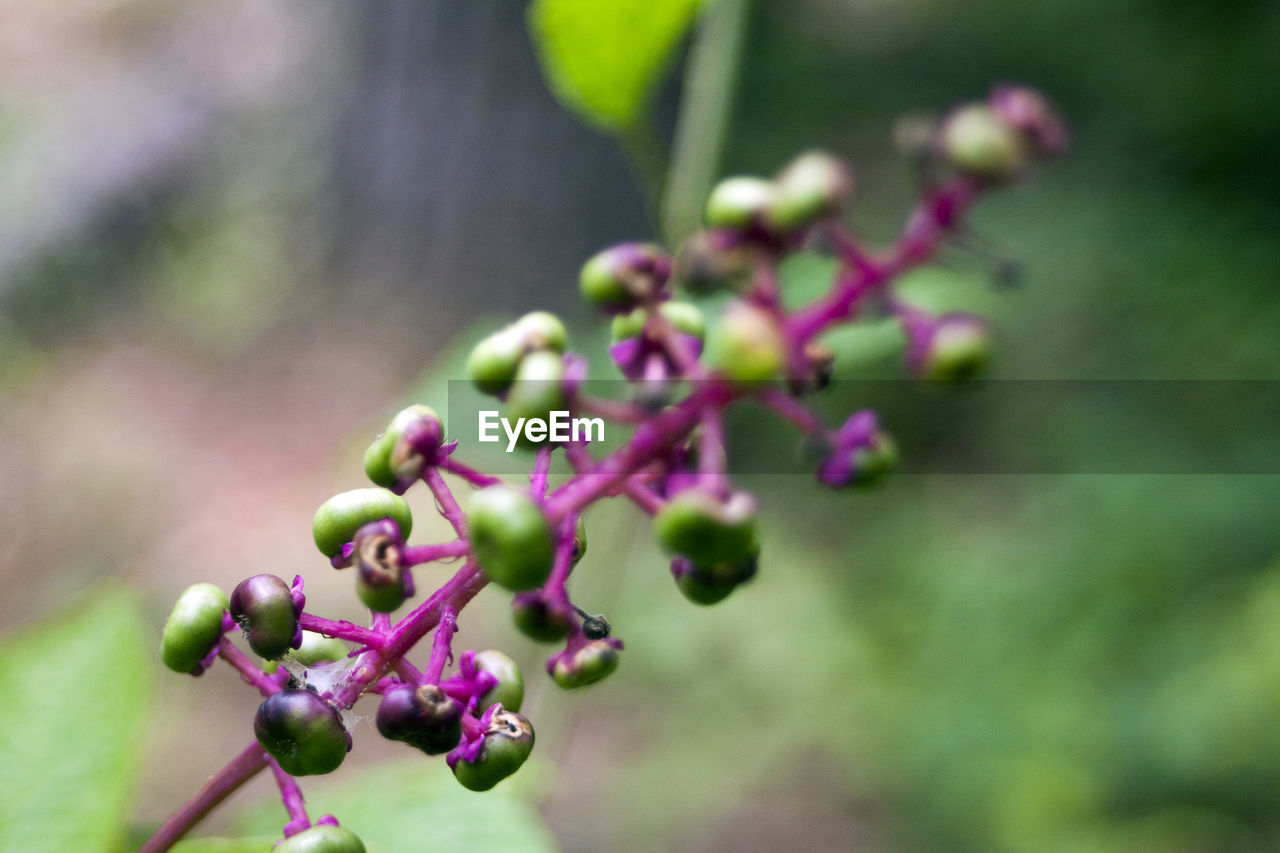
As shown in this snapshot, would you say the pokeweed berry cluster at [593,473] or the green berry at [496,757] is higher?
the pokeweed berry cluster at [593,473]

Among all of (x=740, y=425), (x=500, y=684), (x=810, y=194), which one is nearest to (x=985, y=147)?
(x=810, y=194)

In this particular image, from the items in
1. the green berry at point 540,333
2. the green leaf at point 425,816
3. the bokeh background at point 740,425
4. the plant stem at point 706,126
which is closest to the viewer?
the green berry at point 540,333

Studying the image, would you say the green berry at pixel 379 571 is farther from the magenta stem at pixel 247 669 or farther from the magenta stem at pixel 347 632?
the magenta stem at pixel 247 669

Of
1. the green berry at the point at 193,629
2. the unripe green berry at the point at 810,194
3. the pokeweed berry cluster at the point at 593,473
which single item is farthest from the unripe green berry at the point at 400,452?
the unripe green berry at the point at 810,194

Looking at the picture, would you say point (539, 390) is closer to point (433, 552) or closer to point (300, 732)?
point (433, 552)

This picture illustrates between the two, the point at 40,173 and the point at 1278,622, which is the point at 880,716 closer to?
the point at 1278,622

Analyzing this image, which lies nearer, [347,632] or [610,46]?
[347,632]
